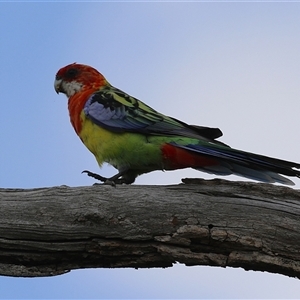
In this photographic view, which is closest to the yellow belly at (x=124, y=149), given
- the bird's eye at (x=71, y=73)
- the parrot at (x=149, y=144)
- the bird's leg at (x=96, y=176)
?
the parrot at (x=149, y=144)

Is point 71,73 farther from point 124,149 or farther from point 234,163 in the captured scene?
point 234,163

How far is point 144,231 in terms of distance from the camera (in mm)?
3998

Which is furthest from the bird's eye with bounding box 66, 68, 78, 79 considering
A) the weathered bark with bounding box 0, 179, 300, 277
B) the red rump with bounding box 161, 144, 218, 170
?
the weathered bark with bounding box 0, 179, 300, 277

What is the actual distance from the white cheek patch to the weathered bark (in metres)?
2.58

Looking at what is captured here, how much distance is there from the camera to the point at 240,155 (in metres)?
4.70

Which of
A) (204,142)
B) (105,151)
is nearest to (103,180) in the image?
(105,151)

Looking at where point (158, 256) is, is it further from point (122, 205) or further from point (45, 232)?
point (45, 232)

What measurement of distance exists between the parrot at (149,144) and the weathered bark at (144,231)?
20.4 inches

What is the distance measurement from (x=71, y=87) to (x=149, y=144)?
191 centimetres

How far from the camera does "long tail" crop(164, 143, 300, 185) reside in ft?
14.7

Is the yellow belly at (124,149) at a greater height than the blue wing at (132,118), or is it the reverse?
the blue wing at (132,118)

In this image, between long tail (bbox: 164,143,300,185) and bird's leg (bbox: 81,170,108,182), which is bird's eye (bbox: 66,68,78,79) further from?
long tail (bbox: 164,143,300,185)

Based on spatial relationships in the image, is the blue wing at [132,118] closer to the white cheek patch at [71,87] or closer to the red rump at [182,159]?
the red rump at [182,159]

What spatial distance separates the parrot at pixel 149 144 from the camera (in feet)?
15.3
